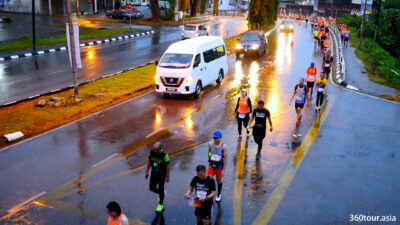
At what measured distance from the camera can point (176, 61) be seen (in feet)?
57.0

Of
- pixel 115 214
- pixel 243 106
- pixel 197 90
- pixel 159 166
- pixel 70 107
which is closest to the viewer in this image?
pixel 115 214

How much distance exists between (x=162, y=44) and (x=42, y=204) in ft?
97.2

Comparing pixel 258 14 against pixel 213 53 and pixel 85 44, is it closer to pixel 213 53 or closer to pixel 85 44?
pixel 85 44

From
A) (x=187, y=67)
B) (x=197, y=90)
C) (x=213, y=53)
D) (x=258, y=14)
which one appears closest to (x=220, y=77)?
(x=213, y=53)

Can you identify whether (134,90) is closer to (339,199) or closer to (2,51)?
(339,199)

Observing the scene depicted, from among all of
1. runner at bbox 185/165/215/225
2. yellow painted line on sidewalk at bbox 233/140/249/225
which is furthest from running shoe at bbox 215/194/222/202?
runner at bbox 185/165/215/225

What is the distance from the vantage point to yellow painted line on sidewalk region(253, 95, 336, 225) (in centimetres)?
770

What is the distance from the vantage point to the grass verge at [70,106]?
13024 mm

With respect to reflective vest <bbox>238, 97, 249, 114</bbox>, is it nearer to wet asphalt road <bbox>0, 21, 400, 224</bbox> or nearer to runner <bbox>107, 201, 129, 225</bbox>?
wet asphalt road <bbox>0, 21, 400, 224</bbox>

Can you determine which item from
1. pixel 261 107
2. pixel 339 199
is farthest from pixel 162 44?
pixel 339 199

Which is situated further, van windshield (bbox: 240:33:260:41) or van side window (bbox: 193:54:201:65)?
van windshield (bbox: 240:33:260:41)

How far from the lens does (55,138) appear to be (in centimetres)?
1216

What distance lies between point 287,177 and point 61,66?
19.2 meters

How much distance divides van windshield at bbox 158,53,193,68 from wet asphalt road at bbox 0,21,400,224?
1.65 m
